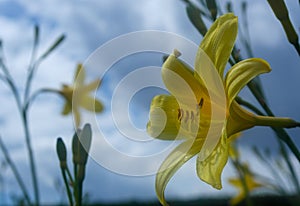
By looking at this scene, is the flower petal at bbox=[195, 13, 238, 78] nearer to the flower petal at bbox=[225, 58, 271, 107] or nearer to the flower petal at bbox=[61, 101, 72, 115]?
the flower petal at bbox=[225, 58, 271, 107]

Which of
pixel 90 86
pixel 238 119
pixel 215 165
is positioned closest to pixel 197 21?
pixel 238 119

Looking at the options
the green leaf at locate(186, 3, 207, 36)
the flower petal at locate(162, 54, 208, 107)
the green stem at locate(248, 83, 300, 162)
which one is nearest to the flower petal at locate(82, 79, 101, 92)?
the green leaf at locate(186, 3, 207, 36)

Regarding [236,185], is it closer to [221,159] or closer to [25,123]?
[25,123]

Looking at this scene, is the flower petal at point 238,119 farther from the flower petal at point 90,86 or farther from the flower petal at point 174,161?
the flower petal at point 90,86

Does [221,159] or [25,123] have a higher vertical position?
[221,159]

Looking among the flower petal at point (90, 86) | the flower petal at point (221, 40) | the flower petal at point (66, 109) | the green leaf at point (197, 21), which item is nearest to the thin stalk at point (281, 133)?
the flower petal at point (221, 40)

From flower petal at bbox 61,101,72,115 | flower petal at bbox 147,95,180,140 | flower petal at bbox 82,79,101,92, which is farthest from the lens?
flower petal at bbox 61,101,72,115

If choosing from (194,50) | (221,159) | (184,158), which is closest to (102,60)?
(194,50)

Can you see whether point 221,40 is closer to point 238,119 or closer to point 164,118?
point 238,119
